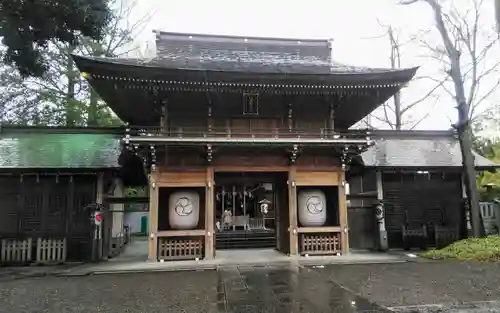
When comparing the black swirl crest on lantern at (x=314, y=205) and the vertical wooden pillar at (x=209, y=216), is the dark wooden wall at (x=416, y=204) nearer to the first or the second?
the black swirl crest on lantern at (x=314, y=205)

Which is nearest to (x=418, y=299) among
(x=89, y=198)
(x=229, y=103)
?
(x=229, y=103)

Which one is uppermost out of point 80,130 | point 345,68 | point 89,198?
point 345,68

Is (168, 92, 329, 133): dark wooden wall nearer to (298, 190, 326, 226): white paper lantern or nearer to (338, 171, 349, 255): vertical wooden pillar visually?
(338, 171, 349, 255): vertical wooden pillar

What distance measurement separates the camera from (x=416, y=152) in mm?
14508

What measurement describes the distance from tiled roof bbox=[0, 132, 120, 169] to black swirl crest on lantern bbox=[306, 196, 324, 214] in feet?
21.9

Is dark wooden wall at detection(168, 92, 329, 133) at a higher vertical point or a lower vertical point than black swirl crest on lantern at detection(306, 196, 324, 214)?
higher

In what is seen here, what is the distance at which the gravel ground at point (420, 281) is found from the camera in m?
6.02

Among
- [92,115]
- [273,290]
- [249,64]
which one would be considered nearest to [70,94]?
[92,115]

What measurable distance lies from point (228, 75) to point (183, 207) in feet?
14.6

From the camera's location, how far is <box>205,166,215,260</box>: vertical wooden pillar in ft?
36.8

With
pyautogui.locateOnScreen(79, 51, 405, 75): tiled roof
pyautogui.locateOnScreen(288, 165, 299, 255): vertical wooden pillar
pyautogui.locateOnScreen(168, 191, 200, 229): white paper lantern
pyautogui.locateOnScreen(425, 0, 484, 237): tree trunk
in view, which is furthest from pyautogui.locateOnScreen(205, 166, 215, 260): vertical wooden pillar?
pyautogui.locateOnScreen(425, 0, 484, 237): tree trunk

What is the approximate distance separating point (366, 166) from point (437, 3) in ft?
21.1

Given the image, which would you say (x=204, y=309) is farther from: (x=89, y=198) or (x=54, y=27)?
(x=89, y=198)

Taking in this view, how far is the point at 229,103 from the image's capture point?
1213cm
